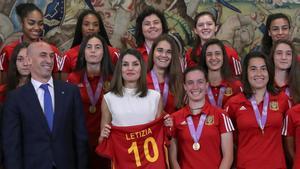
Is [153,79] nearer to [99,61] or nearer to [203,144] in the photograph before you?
[99,61]

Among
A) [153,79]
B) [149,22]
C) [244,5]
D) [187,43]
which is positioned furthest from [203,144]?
[244,5]

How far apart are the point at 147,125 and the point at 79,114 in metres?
0.68

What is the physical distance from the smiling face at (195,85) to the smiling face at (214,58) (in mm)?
572

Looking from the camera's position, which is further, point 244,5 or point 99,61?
point 244,5

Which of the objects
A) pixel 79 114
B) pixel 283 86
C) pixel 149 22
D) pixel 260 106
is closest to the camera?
pixel 79 114

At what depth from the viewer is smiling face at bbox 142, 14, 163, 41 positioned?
6782mm

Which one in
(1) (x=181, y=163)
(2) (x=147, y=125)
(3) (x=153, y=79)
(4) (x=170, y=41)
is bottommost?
(1) (x=181, y=163)

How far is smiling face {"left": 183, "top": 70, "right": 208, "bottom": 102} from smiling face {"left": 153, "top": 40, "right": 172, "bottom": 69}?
21.9 inches

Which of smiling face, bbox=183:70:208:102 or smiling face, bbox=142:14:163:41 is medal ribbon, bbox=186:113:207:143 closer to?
smiling face, bbox=183:70:208:102

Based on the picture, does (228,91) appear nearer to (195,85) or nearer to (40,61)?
(195,85)

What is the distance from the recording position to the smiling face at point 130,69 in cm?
540

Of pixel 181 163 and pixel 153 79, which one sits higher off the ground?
pixel 153 79

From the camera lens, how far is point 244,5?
8.92m

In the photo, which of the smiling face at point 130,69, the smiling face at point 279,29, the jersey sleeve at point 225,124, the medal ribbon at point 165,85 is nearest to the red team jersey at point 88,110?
the medal ribbon at point 165,85
